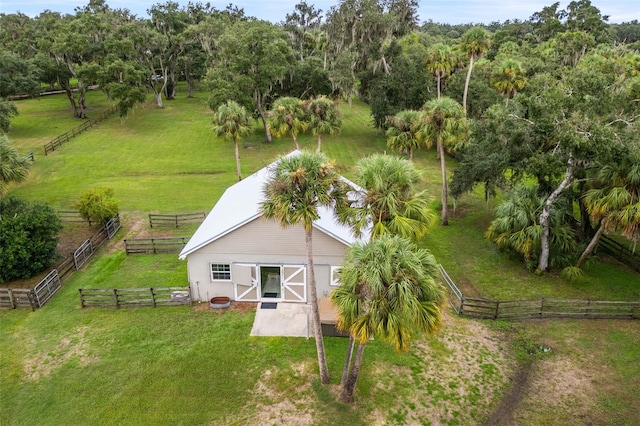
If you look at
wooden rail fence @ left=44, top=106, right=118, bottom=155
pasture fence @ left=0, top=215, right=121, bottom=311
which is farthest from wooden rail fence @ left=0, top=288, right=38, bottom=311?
wooden rail fence @ left=44, top=106, right=118, bottom=155

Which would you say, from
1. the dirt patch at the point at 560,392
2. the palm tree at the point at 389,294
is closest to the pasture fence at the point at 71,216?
the palm tree at the point at 389,294

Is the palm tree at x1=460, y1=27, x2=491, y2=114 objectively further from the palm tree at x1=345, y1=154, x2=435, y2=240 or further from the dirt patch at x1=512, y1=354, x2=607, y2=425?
the dirt patch at x1=512, y1=354, x2=607, y2=425

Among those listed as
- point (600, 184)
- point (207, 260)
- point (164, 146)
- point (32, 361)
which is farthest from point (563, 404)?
point (164, 146)

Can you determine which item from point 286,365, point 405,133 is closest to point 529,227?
point 405,133

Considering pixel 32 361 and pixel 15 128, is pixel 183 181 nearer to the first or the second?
pixel 32 361

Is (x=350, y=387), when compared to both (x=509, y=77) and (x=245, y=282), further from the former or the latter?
(x=509, y=77)

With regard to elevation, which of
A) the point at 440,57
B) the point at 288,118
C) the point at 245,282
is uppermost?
the point at 440,57
